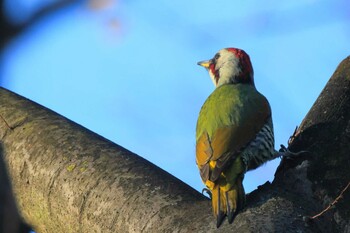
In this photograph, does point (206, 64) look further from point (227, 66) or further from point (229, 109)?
point (229, 109)

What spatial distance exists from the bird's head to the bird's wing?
50cm

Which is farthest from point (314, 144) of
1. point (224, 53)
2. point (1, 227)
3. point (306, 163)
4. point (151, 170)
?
point (224, 53)

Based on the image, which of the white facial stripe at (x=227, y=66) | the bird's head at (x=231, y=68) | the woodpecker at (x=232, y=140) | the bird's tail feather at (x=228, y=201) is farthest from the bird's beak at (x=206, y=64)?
the bird's tail feather at (x=228, y=201)

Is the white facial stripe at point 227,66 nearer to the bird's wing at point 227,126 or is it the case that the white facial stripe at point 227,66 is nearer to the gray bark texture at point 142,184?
the bird's wing at point 227,126

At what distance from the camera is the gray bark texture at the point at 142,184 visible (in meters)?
2.46

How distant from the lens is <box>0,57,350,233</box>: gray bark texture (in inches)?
96.7

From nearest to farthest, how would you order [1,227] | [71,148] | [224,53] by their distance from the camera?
[1,227]
[71,148]
[224,53]

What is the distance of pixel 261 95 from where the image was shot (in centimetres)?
409

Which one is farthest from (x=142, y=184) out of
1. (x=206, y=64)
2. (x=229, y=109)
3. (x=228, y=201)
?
(x=206, y=64)

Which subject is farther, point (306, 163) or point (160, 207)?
point (306, 163)

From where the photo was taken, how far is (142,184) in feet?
8.70

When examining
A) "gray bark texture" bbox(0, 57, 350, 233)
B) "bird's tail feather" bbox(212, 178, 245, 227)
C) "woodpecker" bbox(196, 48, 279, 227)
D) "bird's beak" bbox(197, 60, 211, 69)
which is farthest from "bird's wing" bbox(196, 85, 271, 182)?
"bird's beak" bbox(197, 60, 211, 69)

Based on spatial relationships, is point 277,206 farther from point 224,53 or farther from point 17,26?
point 224,53

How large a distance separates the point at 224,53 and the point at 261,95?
1065 mm
